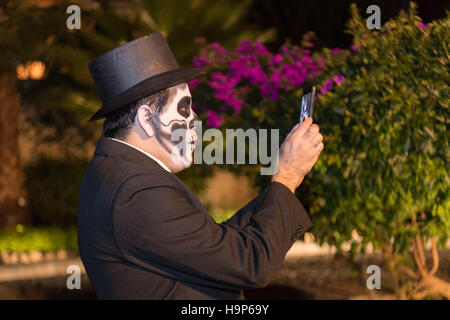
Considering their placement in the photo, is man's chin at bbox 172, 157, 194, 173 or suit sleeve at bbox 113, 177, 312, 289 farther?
man's chin at bbox 172, 157, 194, 173

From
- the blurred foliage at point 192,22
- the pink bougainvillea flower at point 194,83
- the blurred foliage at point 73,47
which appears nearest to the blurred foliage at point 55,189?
the blurred foliage at point 73,47

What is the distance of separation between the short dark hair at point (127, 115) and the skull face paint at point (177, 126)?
1.1 inches

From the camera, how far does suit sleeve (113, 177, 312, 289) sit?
98.7 inches

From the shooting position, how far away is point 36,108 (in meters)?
14.1

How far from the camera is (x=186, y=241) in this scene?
2510 mm

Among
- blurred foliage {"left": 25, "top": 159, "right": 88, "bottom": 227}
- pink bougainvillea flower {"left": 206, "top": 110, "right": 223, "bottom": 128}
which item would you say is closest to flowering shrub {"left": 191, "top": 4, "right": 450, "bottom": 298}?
pink bougainvillea flower {"left": 206, "top": 110, "right": 223, "bottom": 128}

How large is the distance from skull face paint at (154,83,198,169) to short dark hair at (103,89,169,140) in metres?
0.03

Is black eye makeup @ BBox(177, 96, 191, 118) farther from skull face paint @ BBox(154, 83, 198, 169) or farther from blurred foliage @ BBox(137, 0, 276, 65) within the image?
blurred foliage @ BBox(137, 0, 276, 65)

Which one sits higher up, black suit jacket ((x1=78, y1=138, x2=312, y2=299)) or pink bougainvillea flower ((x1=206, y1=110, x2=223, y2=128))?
pink bougainvillea flower ((x1=206, y1=110, x2=223, y2=128))

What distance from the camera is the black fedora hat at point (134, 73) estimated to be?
2738 mm

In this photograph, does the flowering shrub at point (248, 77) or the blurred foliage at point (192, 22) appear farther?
the blurred foliage at point (192, 22)

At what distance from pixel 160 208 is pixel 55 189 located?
1134 cm

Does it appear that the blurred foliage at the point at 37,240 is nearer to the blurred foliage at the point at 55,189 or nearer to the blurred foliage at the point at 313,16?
the blurred foliage at the point at 55,189

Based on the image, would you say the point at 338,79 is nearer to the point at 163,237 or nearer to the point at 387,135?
the point at 387,135
